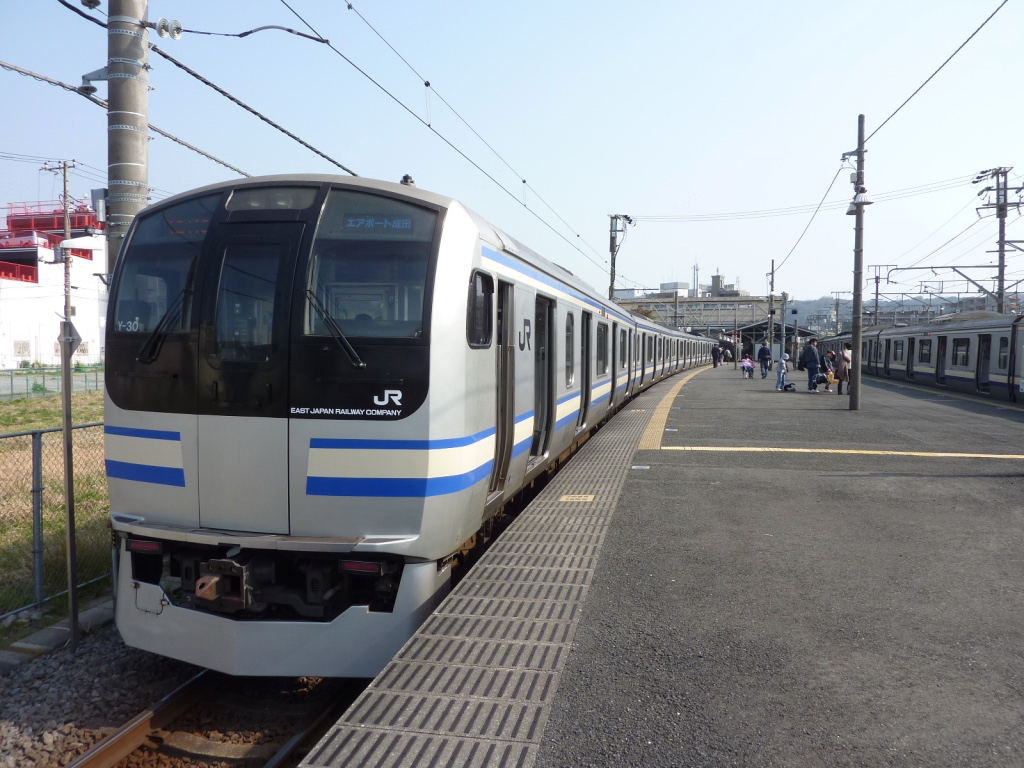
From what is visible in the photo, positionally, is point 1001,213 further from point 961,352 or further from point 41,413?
point 41,413

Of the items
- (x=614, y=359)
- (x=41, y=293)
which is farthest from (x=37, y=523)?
(x=41, y=293)

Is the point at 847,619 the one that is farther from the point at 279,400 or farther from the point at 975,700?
the point at 279,400

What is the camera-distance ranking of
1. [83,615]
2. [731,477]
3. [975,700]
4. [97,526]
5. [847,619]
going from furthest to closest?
[731,477] → [97,526] → [83,615] → [847,619] → [975,700]

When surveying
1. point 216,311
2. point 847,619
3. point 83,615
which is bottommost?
point 83,615

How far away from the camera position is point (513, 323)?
229 inches

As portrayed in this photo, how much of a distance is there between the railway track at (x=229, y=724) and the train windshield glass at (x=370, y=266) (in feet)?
6.90

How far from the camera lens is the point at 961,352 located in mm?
24781

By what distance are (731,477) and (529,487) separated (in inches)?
89.4

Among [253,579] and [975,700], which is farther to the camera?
[253,579]

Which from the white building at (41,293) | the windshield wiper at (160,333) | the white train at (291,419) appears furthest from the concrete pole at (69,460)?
the white building at (41,293)

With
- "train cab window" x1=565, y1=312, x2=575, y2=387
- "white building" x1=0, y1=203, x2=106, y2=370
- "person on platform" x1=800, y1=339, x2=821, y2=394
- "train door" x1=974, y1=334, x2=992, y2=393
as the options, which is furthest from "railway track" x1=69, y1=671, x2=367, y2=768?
"white building" x1=0, y1=203, x2=106, y2=370

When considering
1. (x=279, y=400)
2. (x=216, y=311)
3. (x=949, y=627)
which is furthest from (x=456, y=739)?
(x=949, y=627)

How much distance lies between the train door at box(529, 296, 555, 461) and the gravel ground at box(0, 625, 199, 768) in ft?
12.4

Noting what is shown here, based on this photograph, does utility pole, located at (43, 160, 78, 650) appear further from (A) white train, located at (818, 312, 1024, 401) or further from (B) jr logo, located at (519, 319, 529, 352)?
(A) white train, located at (818, 312, 1024, 401)
